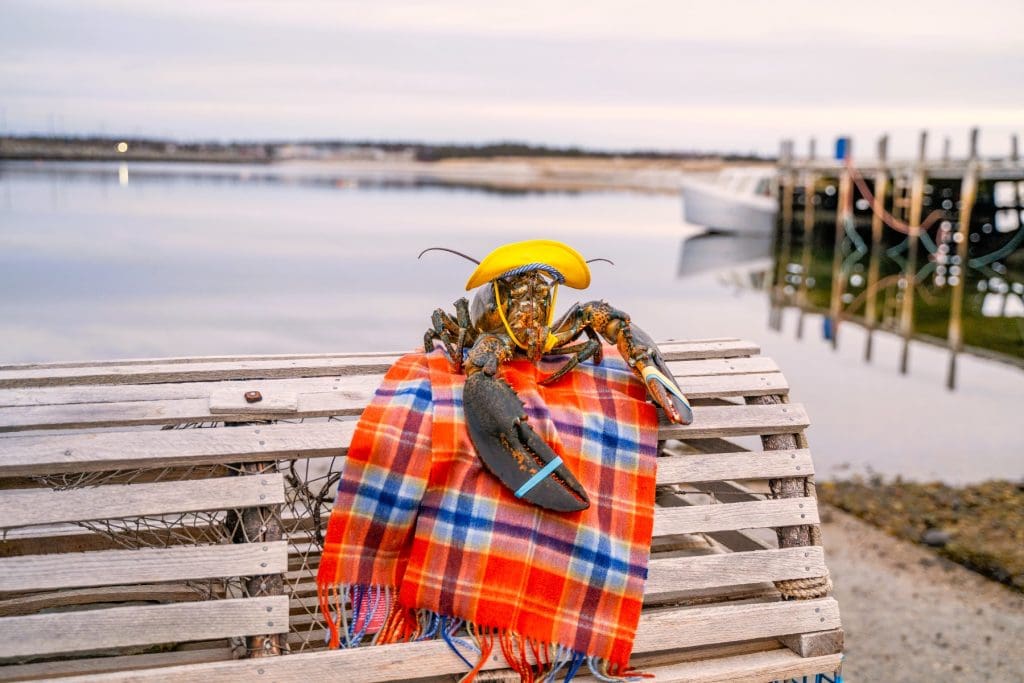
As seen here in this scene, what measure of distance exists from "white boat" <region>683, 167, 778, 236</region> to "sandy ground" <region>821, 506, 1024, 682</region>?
90.0ft

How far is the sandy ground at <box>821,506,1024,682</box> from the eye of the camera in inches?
182

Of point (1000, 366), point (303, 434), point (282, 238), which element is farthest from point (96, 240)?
point (303, 434)

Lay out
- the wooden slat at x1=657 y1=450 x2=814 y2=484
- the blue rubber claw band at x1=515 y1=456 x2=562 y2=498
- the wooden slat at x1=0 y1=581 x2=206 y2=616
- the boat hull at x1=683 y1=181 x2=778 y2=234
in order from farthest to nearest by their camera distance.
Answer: the boat hull at x1=683 y1=181 x2=778 y2=234 → the wooden slat at x1=0 y1=581 x2=206 y2=616 → the wooden slat at x1=657 y1=450 x2=814 y2=484 → the blue rubber claw band at x1=515 y1=456 x2=562 y2=498

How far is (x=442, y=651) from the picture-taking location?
280 cm

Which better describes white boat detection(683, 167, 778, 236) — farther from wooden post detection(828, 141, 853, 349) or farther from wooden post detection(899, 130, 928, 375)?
wooden post detection(899, 130, 928, 375)

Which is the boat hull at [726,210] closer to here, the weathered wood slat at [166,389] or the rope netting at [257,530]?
the rope netting at [257,530]

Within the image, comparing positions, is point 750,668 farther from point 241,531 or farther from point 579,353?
point 241,531

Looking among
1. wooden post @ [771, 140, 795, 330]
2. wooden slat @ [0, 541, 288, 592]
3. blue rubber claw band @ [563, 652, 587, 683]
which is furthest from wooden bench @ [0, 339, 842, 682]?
wooden post @ [771, 140, 795, 330]

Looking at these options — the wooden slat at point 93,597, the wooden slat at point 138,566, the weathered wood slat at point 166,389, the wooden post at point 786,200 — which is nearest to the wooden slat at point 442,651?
the wooden slat at point 138,566

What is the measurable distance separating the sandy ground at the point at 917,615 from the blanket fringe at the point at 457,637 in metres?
2.31

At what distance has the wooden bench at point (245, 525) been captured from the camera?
272 cm

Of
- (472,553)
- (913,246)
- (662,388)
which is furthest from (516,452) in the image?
(913,246)

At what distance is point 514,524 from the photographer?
2881mm

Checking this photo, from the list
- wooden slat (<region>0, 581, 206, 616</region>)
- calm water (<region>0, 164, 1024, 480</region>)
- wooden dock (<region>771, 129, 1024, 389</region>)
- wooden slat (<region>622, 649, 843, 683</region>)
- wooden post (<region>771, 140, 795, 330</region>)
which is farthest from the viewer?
wooden post (<region>771, 140, 795, 330</region>)
